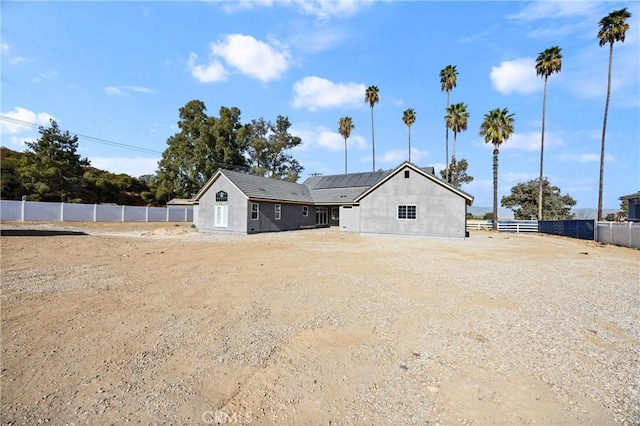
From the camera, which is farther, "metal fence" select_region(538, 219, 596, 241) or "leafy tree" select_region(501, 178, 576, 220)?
"leafy tree" select_region(501, 178, 576, 220)

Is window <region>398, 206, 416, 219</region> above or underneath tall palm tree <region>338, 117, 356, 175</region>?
underneath

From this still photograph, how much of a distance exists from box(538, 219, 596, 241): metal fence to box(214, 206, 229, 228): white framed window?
1081 inches

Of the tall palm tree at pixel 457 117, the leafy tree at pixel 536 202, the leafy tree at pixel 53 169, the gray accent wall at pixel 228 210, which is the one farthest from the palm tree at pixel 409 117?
the leafy tree at pixel 53 169

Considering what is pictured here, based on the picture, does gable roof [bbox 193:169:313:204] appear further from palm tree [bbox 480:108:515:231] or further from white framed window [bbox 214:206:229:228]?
palm tree [bbox 480:108:515:231]

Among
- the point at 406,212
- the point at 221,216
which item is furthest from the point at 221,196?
the point at 406,212

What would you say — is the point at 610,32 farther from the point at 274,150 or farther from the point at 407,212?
the point at 274,150

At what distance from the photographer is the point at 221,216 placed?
954 inches

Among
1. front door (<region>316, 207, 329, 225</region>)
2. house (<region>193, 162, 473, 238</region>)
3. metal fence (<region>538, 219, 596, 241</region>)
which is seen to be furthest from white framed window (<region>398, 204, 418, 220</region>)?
metal fence (<region>538, 219, 596, 241</region>)

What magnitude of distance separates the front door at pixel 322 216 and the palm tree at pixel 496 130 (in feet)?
60.8

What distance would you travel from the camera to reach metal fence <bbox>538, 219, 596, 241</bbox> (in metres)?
21.5

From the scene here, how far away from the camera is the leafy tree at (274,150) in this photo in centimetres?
5003

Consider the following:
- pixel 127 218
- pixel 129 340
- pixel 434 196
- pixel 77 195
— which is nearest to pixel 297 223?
pixel 434 196

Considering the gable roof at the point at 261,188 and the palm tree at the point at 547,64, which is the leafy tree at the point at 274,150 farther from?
the palm tree at the point at 547,64

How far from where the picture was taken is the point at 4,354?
3.84 metres
